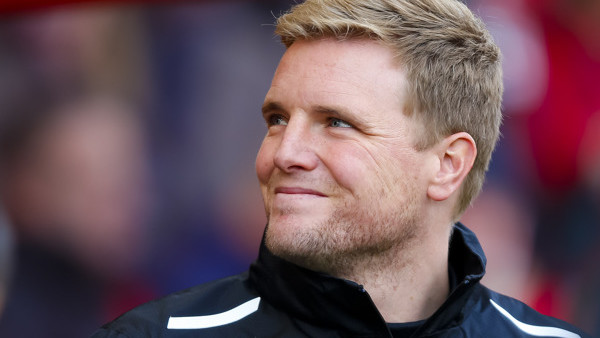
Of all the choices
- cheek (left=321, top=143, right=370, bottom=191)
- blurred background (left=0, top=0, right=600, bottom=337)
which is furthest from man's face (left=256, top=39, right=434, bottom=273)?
blurred background (left=0, top=0, right=600, bottom=337)

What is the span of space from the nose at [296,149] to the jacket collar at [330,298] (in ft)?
0.76

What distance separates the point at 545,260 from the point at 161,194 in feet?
5.66

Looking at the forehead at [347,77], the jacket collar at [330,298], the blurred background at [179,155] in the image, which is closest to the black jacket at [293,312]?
the jacket collar at [330,298]

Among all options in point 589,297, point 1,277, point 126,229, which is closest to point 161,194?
point 126,229

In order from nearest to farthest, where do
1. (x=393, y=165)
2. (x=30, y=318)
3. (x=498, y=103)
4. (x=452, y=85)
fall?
(x=393, y=165), (x=452, y=85), (x=498, y=103), (x=30, y=318)

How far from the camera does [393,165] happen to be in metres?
1.58

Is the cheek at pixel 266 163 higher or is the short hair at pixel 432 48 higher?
the short hair at pixel 432 48

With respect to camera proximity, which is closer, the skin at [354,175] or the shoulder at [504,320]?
the skin at [354,175]

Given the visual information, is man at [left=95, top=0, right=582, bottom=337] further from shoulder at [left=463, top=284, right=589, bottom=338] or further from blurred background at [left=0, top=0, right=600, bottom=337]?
blurred background at [left=0, top=0, right=600, bottom=337]

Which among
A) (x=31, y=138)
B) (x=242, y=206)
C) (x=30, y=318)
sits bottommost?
(x=30, y=318)

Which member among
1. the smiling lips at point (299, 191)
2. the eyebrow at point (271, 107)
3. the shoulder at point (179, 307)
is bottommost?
the shoulder at point (179, 307)

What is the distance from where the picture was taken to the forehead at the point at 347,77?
155cm

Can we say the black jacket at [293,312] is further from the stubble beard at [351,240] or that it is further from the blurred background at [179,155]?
the blurred background at [179,155]

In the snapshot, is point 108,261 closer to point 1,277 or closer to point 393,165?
point 1,277
